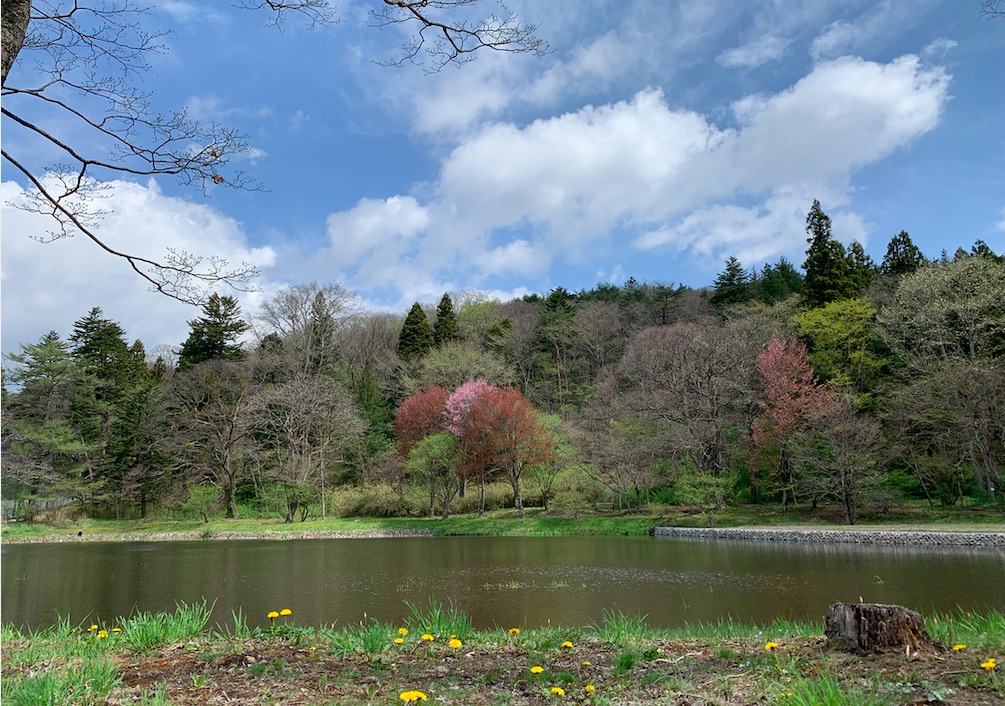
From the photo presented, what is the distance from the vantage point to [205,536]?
26.0m

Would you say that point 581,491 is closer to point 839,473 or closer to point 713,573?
point 839,473

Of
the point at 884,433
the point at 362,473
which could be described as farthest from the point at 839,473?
the point at 362,473

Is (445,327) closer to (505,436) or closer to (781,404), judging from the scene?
(505,436)

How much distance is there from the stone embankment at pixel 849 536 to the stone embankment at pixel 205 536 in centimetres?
1059

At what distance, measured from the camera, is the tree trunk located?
10.6ft

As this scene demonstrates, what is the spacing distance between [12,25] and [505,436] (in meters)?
24.5

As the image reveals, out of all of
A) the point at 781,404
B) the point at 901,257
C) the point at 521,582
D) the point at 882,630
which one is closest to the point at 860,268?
the point at 901,257

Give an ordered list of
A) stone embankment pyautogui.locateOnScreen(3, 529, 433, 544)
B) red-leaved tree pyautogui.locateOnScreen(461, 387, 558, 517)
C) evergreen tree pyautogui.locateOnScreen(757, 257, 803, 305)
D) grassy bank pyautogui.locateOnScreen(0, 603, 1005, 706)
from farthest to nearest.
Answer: evergreen tree pyautogui.locateOnScreen(757, 257, 803, 305), red-leaved tree pyautogui.locateOnScreen(461, 387, 558, 517), stone embankment pyautogui.locateOnScreen(3, 529, 433, 544), grassy bank pyautogui.locateOnScreen(0, 603, 1005, 706)

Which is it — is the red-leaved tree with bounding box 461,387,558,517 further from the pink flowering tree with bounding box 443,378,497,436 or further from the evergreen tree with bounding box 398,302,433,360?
the evergreen tree with bounding box 398,302,433,360

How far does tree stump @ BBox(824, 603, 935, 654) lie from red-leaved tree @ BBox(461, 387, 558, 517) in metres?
23.3

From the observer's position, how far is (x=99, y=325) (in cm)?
3819

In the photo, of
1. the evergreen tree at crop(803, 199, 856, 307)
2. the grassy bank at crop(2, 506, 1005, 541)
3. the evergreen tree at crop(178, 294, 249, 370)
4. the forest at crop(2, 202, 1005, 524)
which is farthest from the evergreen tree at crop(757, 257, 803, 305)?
the evergreen tree at crop(178, 294, 249, 370)

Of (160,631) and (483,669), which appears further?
(160,631)

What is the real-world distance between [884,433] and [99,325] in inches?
1671
